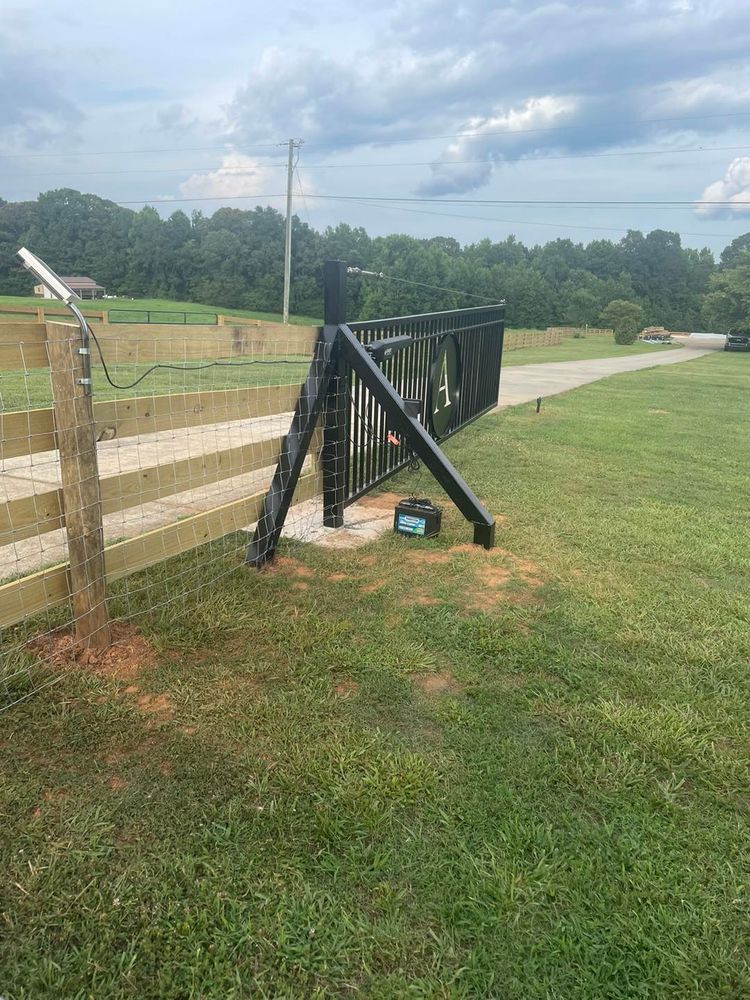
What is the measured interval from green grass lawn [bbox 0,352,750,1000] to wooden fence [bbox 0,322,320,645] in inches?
12.5

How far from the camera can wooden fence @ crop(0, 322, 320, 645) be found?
8.41 ft

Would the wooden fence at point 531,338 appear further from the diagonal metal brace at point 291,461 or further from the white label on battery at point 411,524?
the diagonal metal brace at point 291,461

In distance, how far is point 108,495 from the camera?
294 cm

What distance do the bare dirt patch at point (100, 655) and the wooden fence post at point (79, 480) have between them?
2.1 inches

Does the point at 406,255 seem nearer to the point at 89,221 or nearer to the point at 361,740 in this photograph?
the point at 89,221

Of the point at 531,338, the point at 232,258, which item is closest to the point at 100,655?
the point at 531,338

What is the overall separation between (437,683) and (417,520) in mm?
1865

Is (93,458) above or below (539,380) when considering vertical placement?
above

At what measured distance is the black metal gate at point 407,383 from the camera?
4957 millimetres

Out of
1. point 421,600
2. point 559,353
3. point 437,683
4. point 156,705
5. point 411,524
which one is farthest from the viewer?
point 559,353

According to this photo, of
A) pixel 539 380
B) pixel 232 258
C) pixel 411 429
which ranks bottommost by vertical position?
pixel 539 380

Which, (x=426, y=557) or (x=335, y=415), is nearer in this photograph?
(x=426, y=557)

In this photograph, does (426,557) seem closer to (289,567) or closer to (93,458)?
(289,567)

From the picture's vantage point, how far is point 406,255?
67.6 m
